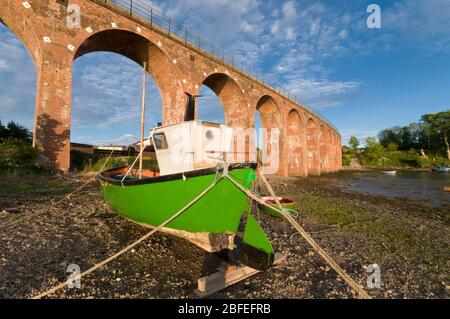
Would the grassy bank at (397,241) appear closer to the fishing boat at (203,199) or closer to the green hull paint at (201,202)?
the fishing boat at (203,199)

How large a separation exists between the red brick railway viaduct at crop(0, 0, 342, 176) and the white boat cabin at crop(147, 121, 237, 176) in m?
10.0

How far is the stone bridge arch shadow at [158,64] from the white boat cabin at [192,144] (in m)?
12.1

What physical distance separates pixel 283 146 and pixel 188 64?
19055 millimetres

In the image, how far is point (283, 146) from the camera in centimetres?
3306

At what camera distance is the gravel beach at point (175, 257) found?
3.89 metres

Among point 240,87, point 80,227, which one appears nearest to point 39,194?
point 80,227

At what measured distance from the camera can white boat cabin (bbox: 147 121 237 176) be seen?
20.0 feet

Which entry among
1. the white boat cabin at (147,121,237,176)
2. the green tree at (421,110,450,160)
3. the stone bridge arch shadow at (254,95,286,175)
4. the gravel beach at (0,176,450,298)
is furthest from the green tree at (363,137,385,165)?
the white boat cabin at (147,121,237,176)

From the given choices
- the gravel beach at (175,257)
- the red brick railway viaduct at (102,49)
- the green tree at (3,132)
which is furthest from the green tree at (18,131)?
the gravel beach at (175,257)

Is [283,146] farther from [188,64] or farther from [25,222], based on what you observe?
[25,222]

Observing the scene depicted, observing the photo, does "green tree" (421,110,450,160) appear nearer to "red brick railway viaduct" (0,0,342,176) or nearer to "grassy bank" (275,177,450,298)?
"red brick railway viaduct" (0,0,342,176)

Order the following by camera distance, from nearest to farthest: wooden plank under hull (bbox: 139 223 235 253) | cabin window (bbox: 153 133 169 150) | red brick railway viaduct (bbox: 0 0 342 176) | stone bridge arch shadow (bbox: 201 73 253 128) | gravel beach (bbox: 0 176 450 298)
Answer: gravel beach (bbox: 0 176 450 298) → wooden plank under hull (bbox: 139 223 235 253) → cabin window (bbox: 153 133 169 150) → red brick railway viaduct (bbox: 0 0 342 176) → stone bridge arch shadow (bbox: 201 73 253 128)

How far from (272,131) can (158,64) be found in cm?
1929
